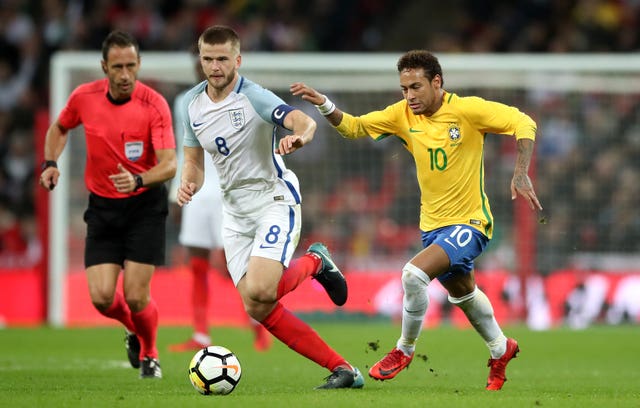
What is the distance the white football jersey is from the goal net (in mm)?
8004

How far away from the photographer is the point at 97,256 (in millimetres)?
9234

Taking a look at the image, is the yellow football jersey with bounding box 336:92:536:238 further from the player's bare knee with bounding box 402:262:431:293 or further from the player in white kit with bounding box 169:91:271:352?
the player in white kit with bounding box 169:91:271:352

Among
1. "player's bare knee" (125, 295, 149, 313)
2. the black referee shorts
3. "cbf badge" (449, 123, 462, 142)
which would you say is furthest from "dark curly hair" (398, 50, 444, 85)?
"player's bare knee" (125, 295, 149, 313)

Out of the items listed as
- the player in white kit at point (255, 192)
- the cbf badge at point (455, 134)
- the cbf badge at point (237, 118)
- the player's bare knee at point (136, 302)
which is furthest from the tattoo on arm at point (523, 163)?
the player's bare knee at point (136, 302)

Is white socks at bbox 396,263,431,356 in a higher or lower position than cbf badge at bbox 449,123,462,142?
lower

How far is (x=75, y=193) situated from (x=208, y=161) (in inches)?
190

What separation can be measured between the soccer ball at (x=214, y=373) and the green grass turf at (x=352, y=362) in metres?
0.10

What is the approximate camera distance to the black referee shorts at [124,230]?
9242 mm

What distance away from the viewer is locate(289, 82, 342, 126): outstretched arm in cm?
795

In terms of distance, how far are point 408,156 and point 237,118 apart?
8.68 meters

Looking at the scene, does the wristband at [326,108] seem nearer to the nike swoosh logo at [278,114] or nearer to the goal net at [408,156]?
the nike swoosh logo at [278,114]

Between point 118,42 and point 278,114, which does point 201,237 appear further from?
point 278,114

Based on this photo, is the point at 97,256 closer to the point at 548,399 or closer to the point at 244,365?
the point at 244,365

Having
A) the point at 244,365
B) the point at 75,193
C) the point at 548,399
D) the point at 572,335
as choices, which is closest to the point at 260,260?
the point at 548,399
